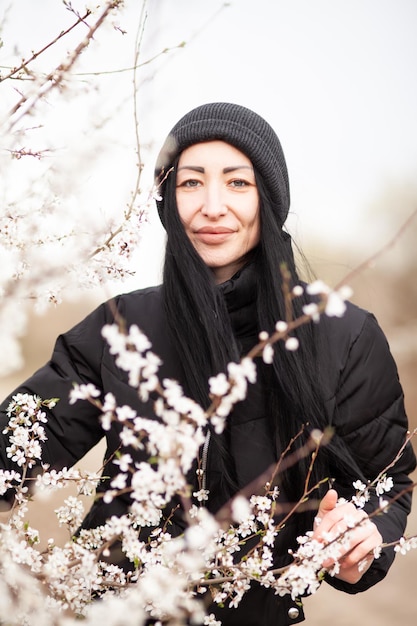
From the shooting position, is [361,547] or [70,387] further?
[70,387]

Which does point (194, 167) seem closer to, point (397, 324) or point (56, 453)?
point (56, 453)

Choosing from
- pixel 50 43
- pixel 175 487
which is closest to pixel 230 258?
pixel 50 43

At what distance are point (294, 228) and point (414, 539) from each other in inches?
41.4

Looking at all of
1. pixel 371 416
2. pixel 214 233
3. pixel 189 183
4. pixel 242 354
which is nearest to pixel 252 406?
pixel 242 354

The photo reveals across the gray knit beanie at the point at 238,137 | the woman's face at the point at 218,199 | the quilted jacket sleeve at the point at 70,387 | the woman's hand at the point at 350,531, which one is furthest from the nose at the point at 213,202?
the woman's hand at the point at 350,531

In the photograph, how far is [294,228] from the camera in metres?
1.99

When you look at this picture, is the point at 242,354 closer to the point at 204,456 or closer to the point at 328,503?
the point at 204,456

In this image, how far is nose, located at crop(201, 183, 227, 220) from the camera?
5.21ft

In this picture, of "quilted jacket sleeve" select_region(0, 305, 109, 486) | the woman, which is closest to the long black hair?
the woman

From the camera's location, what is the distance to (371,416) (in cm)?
170

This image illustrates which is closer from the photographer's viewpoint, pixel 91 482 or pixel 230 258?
pixel 91 482

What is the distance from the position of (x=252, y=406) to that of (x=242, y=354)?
0.13m

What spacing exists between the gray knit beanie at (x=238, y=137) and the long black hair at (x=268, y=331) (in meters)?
0.03

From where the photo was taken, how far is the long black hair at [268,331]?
62.0 inches
